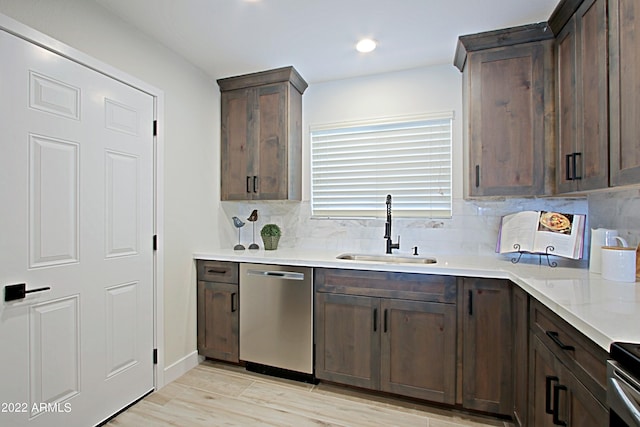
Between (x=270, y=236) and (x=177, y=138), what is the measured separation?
117 centimetres

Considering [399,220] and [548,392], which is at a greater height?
[399,220]

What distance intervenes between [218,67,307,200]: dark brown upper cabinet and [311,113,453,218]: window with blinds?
0.88ft

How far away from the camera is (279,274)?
8.16 ft

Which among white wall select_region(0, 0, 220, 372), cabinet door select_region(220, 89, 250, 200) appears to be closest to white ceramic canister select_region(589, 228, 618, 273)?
cabinet door select_region(220, 89, 250, 200)

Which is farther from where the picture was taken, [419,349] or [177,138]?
[177,138]

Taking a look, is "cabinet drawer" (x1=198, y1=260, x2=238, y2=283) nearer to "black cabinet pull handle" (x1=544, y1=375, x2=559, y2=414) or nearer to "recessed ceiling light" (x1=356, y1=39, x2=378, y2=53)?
"recessed ceiling light" (x1=356, y1=39, x2=378, y2=53)

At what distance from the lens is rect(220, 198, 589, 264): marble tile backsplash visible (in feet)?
8.46

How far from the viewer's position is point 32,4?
1.62 m

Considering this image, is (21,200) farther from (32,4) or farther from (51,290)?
(32,4)

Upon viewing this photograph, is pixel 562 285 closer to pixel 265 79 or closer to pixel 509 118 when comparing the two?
pixel 509 118

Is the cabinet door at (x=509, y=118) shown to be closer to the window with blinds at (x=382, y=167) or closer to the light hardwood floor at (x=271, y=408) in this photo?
the window with blinds at (x=382, y=167)

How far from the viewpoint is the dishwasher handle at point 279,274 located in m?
2.43

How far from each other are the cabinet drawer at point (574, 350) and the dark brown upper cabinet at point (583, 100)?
75cm

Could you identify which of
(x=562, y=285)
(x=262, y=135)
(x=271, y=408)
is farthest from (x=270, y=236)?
(x=562, y=285)
